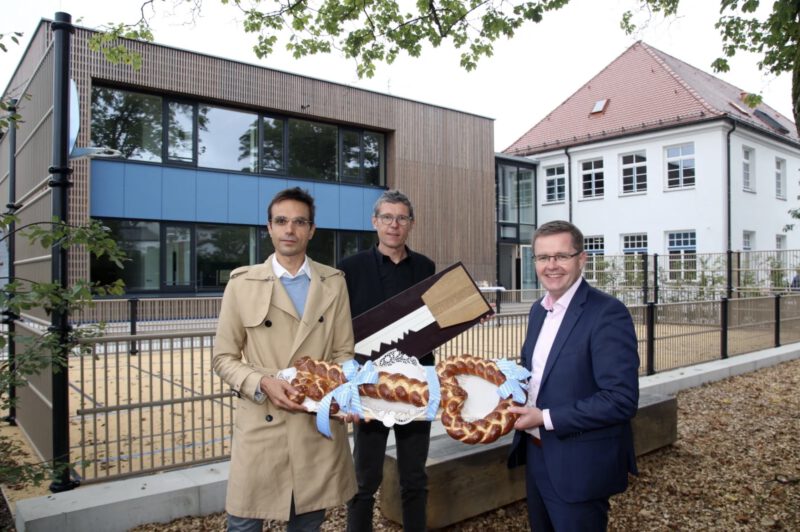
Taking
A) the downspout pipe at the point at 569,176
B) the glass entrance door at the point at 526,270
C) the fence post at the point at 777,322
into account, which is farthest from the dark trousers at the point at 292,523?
the downspout pipe at the point at 569,176

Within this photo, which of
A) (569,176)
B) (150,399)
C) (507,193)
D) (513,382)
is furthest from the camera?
(569,176)

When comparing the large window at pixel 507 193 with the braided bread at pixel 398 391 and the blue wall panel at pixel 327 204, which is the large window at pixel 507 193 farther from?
the braided bread at pixel 398 391

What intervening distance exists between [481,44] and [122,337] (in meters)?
5.55

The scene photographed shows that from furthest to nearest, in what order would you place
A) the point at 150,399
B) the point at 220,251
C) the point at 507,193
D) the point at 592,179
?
the point at 507,193, the point at 592,179, the point at 220,251, the point at 150,399

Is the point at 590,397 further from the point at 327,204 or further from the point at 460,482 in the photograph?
the point at 327,204

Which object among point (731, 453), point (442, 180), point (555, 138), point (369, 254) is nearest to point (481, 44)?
point (369, 254)

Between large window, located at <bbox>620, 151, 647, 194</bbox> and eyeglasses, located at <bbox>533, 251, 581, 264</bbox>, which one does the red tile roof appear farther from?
eyeglasses, located at <bbox>533, 251, 581, 264</bbox>

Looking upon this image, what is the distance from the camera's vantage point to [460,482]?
3.53 m

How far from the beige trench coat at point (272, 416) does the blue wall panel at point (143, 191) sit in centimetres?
1451

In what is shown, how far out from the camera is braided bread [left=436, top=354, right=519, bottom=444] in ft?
6.94

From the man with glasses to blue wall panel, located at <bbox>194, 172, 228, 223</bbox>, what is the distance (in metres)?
14.6

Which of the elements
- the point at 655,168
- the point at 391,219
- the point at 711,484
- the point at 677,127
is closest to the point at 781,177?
the point at 677,127

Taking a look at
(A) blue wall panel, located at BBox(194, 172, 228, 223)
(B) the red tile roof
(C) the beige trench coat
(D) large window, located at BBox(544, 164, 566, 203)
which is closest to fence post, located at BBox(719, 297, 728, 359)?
(C) the beige trench coat

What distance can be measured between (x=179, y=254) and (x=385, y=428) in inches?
574
